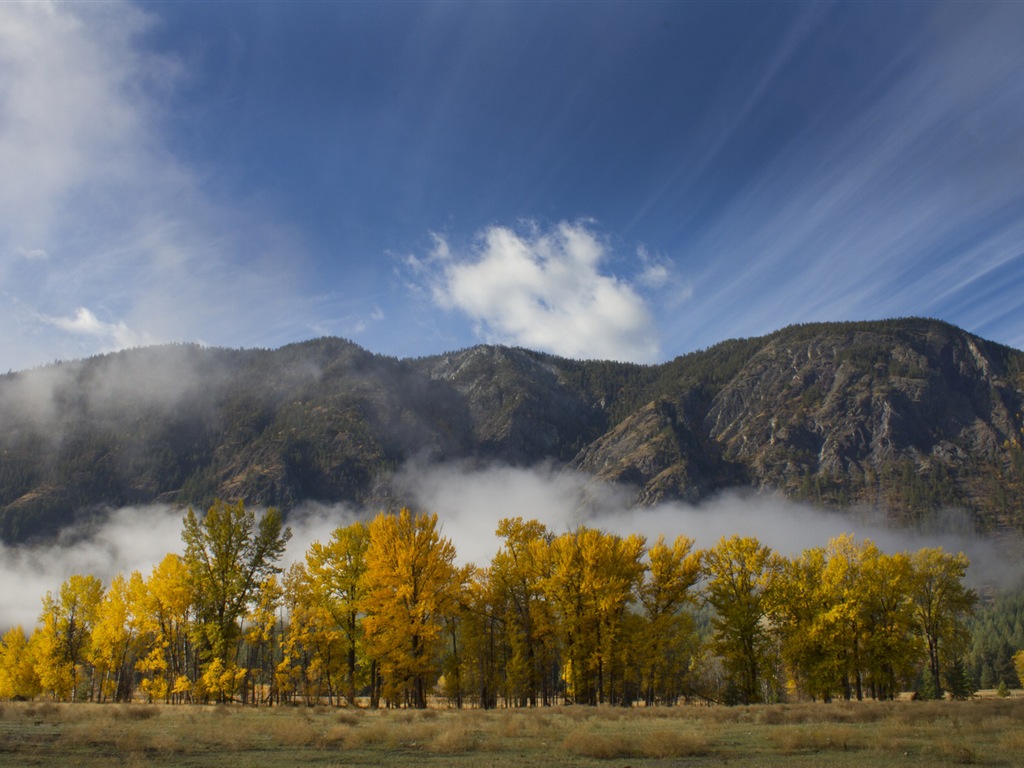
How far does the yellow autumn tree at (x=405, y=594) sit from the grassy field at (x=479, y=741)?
8.08 meters

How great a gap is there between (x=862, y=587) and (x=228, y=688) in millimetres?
43753

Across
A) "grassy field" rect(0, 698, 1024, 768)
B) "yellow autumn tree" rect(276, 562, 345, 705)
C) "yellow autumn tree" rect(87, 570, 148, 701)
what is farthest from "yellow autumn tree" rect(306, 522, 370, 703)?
"yellow autumn tree" rect(87, 570, 148, 701)

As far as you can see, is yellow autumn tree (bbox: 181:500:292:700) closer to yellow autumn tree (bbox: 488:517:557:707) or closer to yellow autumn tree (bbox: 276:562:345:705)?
yellow autumn tree (bbox: 276:562:345:705)

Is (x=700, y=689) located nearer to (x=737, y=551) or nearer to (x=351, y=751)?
(x=737, y=551)

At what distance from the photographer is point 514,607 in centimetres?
4544

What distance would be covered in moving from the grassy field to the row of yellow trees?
37.1ft

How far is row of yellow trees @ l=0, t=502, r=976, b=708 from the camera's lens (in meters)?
37.0

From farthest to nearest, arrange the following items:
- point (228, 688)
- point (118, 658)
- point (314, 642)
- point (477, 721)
A: point (118, 658) < point (314, 642) < point (228, 688) < point (477, 721)

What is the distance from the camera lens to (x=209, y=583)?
1571 inches

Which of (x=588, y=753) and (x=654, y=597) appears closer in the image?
(x=588, y=753)

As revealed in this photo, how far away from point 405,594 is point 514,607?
12790 mm

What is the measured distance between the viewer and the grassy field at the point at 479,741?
16203 millimetres

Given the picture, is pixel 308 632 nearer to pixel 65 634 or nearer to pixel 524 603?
pixel 524 603

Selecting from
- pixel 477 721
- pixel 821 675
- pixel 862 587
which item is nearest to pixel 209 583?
pixel 477 721
